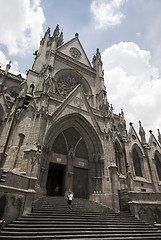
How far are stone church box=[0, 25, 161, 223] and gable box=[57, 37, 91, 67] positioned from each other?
263 centimetres

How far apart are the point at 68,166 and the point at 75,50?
22.2m

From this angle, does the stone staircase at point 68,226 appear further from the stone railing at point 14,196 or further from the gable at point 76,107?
the gable at point 76,107

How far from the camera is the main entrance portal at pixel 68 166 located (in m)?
14.1

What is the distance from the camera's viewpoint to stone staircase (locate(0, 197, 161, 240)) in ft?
21.1

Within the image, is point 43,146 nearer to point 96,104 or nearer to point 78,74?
point 96,104

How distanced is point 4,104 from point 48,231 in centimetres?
1398

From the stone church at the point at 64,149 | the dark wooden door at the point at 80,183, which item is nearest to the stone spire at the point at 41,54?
the stone church at the point at 64,149

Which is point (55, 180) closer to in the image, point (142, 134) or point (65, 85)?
point (65, 85)

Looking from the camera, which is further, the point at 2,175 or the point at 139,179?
the point at 139,179

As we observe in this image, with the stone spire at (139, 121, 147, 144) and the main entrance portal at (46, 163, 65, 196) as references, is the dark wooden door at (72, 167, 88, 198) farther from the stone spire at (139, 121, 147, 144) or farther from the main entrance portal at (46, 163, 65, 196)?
the stone spire at (139, 121, 147, 144)

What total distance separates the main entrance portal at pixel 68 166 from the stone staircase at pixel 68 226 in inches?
127

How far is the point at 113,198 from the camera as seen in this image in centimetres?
1295

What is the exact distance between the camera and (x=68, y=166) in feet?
47.7

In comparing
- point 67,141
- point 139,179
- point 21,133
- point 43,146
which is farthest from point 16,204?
point 139,179
